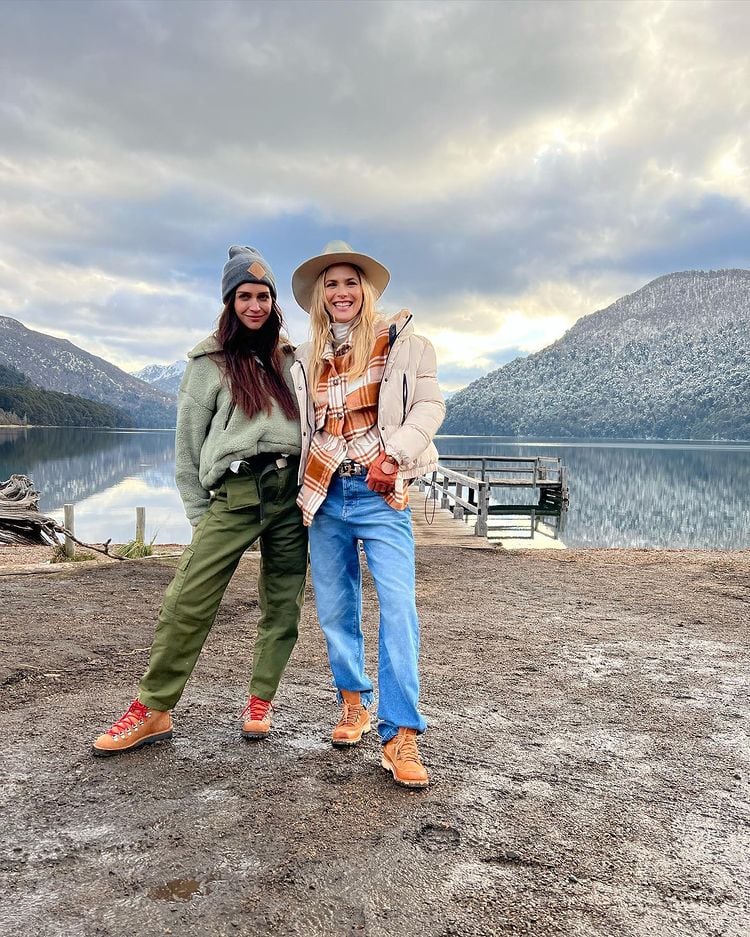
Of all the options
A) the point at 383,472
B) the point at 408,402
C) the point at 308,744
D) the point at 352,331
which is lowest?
the point at 308,744

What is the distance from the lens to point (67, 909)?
1.71 metres

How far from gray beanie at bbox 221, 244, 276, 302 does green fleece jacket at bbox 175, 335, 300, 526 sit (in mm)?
226

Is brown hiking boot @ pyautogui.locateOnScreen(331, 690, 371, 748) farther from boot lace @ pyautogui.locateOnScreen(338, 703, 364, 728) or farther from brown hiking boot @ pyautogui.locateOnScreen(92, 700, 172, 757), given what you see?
brown hiking boot @ pyautogui.locateOnScreen(92, 700, 172, 757)

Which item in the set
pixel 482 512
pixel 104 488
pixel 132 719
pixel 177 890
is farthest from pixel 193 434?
pixel 104 488

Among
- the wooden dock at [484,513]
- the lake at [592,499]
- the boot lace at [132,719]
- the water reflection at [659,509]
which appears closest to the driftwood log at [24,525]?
the lake at [592,499]

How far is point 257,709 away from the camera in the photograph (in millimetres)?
2844

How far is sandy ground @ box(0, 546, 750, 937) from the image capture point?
1.74 m

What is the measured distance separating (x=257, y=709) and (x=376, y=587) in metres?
0.80

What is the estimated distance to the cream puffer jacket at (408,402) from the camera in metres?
2.46

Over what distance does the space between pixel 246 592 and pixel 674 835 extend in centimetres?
420

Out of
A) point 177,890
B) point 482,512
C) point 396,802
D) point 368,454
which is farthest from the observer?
point 482,512

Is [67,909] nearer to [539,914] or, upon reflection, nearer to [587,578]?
[539,914]

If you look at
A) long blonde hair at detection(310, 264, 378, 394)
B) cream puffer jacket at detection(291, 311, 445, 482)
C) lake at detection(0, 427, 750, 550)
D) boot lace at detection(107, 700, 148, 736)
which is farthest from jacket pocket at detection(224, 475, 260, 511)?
lake at detection(0, 427, 750, 550)

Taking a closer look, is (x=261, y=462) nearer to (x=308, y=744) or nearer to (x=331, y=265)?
(x=331, y=265)
